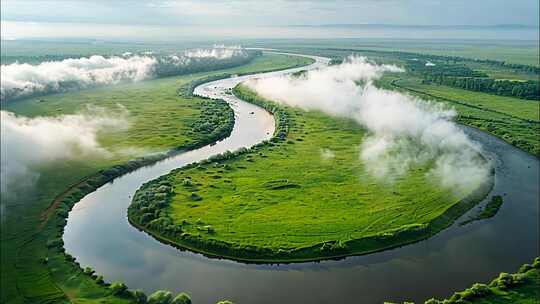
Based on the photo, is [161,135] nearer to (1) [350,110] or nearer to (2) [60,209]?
(2) [60,209]

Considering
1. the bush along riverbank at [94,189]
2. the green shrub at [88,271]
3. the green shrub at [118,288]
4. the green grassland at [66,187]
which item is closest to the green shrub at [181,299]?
the bush along riverbank at [94,189]

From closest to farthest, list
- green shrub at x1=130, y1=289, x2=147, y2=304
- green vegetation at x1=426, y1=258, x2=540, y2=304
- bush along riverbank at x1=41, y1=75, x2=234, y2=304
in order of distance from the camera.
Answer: green shrub at x1=130, y1=289, x2=147, y2=304 < green vegetation at x1=426, y1=258, x2=540, y2=304 < bush along riverbank at x1=41, y1=75, x2=234, y2=304

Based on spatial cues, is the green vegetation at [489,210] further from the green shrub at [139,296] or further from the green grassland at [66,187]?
the green grassland at [66,187]

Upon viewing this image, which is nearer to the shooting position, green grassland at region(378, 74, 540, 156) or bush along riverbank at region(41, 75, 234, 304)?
bush along riverbank at region(41, 75, 234, 304)

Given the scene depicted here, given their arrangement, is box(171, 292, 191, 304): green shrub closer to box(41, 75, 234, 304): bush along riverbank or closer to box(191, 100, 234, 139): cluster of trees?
box(41, 75, 234, 304): bush along riverbank

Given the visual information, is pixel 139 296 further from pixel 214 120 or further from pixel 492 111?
pixel 492 111

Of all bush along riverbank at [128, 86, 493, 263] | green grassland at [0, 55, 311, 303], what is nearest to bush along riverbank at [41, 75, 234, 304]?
green grassland at [0, 55, 311, 303]
